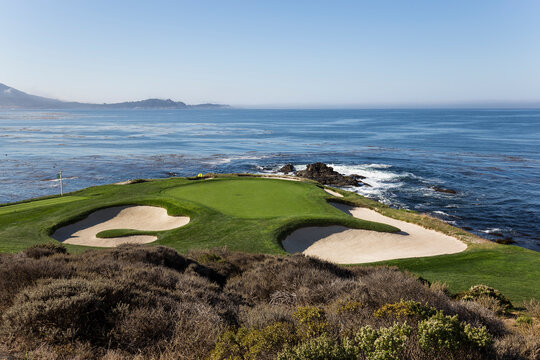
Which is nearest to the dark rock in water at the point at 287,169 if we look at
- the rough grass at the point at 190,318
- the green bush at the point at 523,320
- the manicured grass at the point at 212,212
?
the manicured grass at the point at 212,212

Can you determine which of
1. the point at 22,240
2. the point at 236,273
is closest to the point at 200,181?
the point at 22,240

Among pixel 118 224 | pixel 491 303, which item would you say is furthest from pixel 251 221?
pixel 491 303

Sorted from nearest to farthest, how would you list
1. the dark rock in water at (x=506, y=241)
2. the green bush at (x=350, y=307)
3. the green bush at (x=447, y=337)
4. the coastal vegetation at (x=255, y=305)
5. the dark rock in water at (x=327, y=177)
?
A: the green bush at (x=447, y=337) < the coastal vegetation at (x=255, y=305) < the green bush at (x=350, y=307) < the dark rock in water at (x=506, y=241) < the dark rock in water at (x=327, y=177)

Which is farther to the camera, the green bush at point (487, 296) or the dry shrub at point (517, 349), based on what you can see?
the green bush at point (487, 296)

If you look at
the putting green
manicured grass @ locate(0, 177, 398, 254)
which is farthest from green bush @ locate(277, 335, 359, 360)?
the putting green

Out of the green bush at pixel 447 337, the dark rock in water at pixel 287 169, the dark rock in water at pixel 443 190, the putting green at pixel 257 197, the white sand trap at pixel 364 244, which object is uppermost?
the green bush at pixel 447 337

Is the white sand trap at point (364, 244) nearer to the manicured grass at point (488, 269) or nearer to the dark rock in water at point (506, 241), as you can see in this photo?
the manicured grass at point (488, 269)

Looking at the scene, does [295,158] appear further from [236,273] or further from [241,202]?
[236,273]
